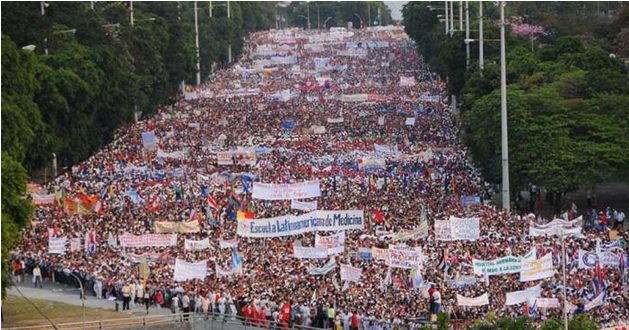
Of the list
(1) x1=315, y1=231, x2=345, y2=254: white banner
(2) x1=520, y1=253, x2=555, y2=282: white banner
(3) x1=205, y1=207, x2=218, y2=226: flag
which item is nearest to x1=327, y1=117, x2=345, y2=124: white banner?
(3) x1=205, y1=207, x2=218, y2=226: flag

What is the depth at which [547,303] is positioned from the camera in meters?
41.3

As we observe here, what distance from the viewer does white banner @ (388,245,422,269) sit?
45.7m

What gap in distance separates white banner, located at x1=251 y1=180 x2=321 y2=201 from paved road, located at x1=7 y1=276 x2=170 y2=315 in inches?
349

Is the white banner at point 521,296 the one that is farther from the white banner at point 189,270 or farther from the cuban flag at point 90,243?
the cuban flag at point 90,243

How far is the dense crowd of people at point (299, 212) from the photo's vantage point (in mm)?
44281

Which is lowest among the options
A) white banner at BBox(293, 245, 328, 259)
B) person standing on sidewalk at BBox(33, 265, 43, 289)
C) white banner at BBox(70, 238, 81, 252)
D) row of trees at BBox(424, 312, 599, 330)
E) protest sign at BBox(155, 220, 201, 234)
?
person standing on sidewalk at BBox(33, 265, 43, 289)

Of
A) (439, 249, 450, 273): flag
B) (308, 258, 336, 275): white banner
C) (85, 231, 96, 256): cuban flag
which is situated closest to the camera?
(439, 249, 450, 273): flag

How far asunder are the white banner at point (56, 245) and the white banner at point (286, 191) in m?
8.21

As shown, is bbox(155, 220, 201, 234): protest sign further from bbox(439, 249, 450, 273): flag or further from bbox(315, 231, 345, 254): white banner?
bbox(439, 249, 450, 273): flag

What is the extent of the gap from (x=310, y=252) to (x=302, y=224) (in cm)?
309

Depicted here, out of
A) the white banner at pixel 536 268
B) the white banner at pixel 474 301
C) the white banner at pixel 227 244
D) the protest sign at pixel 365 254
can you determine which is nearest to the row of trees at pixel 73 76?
the white banner at pixel 227 244

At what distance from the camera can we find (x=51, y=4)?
104 m

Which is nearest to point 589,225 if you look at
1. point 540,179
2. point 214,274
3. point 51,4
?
point 540,179

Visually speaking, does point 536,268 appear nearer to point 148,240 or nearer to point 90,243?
point 148,240
